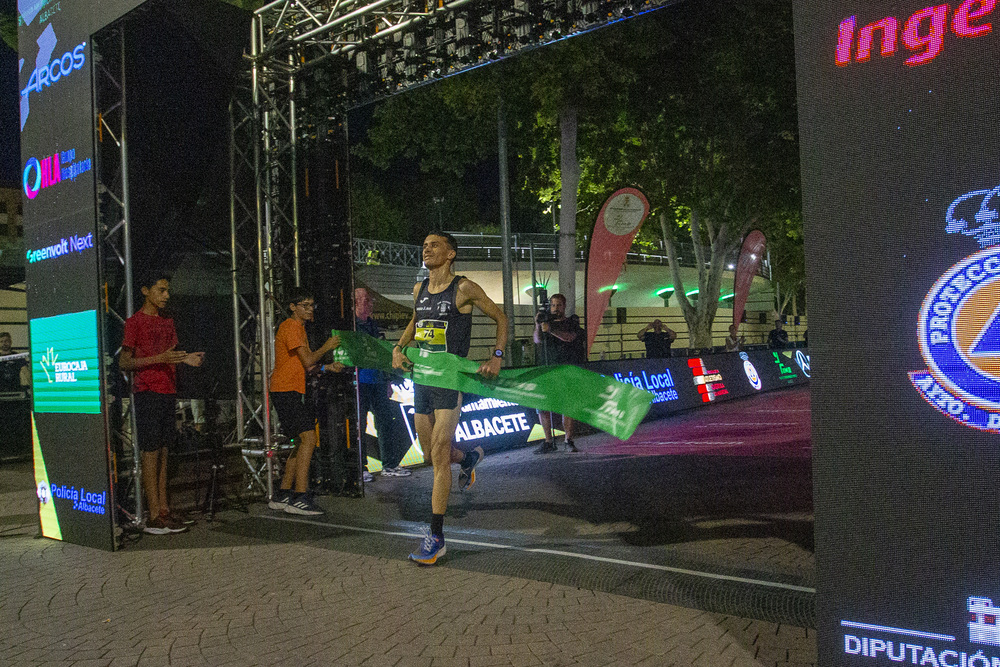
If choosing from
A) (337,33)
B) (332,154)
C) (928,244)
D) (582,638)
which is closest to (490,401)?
(332,154)

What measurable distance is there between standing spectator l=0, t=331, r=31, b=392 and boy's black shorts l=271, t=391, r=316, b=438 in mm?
7771

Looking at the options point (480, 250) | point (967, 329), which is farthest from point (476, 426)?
point (480, 250)

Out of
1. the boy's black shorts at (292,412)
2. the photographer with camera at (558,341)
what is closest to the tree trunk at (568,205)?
the photographer with camera at (558,341)

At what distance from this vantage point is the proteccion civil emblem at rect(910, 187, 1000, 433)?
262cm

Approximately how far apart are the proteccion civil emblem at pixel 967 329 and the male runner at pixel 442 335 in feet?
9.77

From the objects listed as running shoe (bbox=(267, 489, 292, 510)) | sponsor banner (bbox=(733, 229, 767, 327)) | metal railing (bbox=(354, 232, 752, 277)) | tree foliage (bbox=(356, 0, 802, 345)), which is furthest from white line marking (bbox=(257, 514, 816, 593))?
metal railing (bbox=(354, 232, 752, 277))

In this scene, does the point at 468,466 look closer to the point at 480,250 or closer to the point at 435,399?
the point at 435,399

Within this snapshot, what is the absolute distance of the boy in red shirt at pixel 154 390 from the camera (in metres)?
6.35

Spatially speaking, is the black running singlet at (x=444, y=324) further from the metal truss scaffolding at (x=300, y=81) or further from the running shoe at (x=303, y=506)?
the metal truss scaffolding at (x=300, y=81)

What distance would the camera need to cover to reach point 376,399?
8.96m

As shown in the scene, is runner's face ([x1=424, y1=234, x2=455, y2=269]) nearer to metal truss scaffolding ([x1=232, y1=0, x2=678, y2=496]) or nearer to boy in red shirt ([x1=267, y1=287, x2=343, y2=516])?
boy in red shirt ([x1=267, y1=287, x2=343, y2=516])

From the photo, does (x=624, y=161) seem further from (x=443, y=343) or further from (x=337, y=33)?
(x=443, y=343)

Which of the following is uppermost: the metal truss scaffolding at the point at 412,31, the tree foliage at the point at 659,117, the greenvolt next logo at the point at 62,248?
the tree foliage at the point at 659,117

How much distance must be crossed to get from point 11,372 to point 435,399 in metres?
10.5
